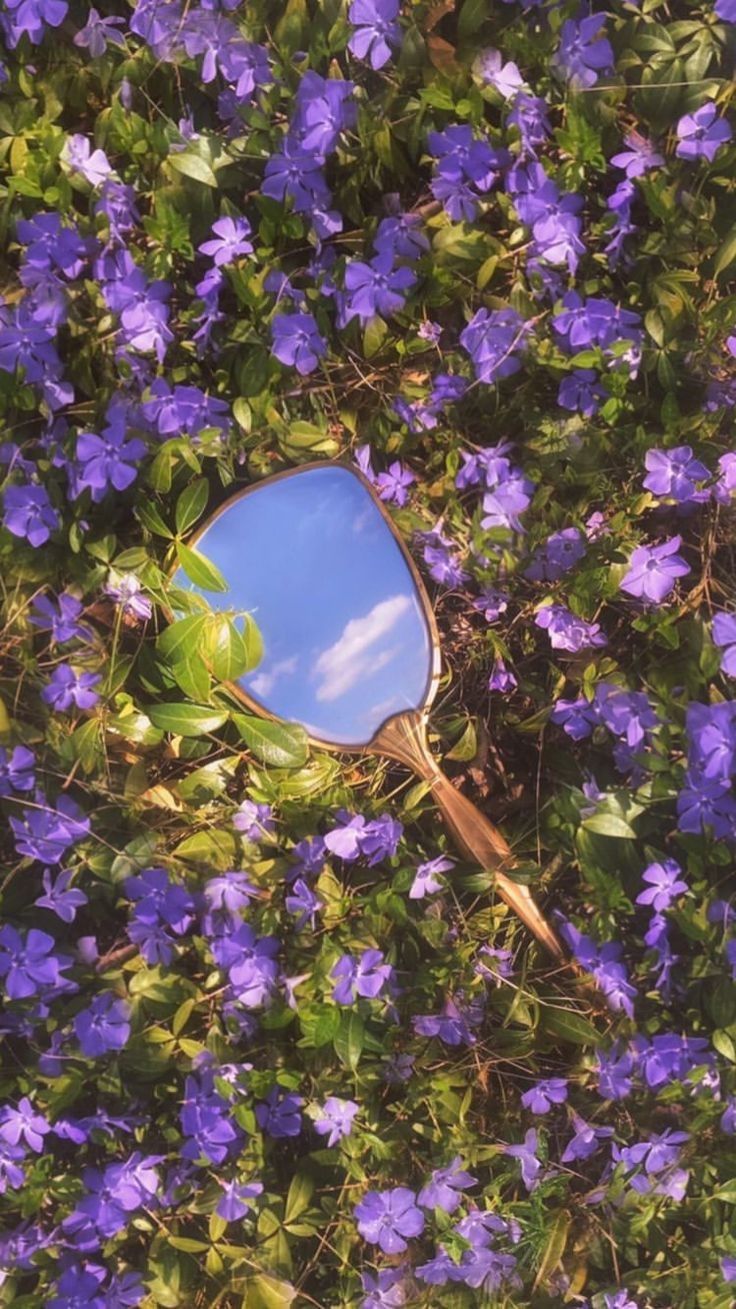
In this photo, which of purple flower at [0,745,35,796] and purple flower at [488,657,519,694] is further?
purple flower at [488,657,519,694]

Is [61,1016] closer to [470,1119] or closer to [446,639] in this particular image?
[470,1119]

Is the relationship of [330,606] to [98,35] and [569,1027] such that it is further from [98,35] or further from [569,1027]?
[98,35]

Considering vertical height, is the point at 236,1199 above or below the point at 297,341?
below

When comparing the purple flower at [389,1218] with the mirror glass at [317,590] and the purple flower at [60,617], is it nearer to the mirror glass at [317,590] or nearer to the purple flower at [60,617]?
the mirror glass at [317,590]

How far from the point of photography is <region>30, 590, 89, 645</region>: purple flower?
5.78 feet

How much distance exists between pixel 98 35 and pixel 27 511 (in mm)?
825

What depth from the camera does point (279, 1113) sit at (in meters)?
1.80

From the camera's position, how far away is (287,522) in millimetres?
1746

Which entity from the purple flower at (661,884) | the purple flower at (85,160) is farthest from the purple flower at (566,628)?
the purple flower at (85,160)

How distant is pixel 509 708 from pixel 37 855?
91 cm

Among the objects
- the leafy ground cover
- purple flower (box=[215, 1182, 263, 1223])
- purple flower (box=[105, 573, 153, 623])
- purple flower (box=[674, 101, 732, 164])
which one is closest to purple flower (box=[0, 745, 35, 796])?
the leafy ground cover

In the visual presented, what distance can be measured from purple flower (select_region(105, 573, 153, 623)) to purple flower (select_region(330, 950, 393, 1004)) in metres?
0.72

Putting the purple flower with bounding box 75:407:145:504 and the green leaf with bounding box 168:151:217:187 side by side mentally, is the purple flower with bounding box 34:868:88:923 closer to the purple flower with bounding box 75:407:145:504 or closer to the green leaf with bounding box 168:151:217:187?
the purple flower with bounding box 75:407:145:504

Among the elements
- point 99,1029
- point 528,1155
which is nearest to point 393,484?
point 99,1029
